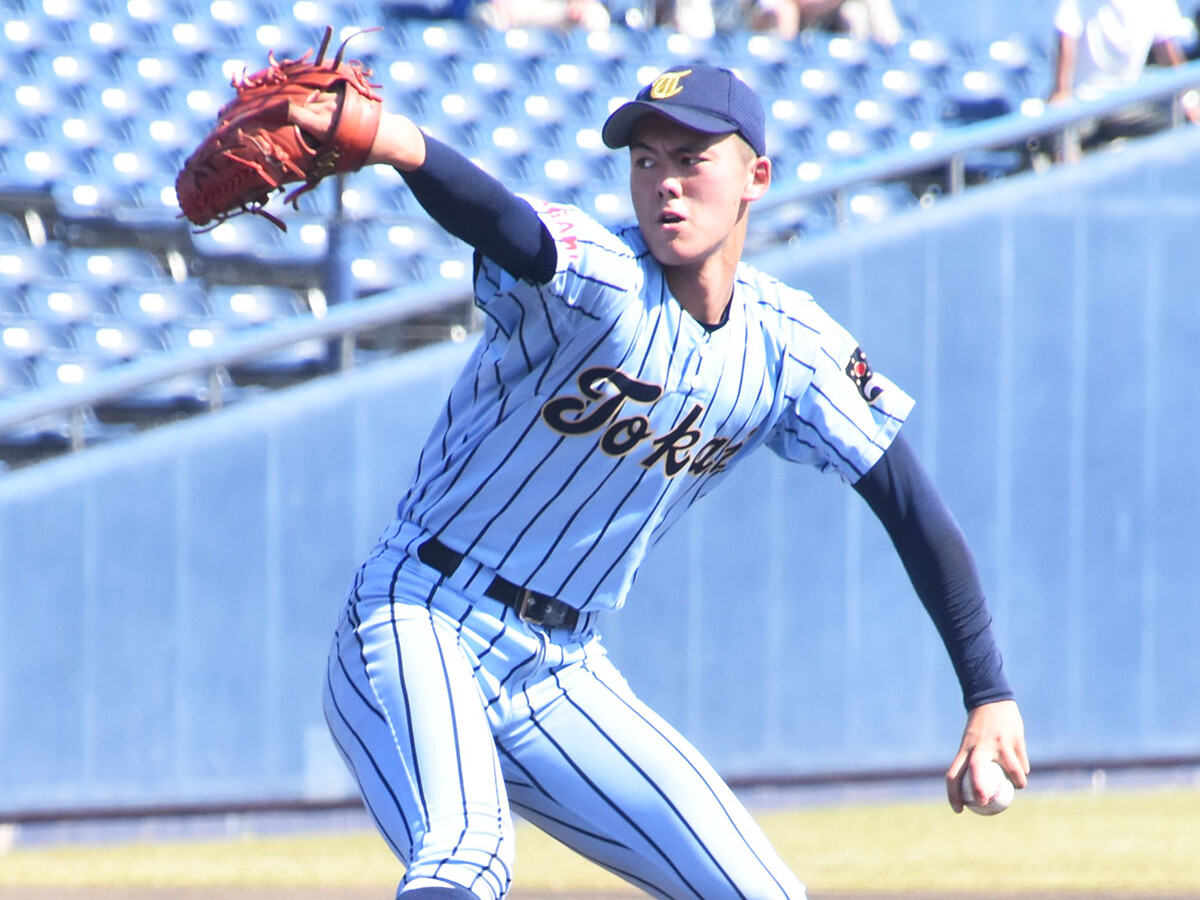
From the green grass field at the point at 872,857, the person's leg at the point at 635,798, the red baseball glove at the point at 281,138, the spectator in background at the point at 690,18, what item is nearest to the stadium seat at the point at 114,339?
the green grass field at the point at 872,857

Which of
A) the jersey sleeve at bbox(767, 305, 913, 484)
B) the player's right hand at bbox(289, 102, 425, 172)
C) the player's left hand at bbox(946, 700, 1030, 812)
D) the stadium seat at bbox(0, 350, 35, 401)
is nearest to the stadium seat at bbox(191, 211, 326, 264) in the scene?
the stadium seat at bbox(0, 350, 35, 401)

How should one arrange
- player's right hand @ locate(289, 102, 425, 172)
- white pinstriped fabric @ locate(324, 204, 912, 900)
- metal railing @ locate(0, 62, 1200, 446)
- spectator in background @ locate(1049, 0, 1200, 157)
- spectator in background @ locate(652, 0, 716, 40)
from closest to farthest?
player's right hand @ locate(289, 102, 425, 172) → white pinstriped fabric @ locate(324, 204, 912, 900) → metal railing @ locate(0, 62, 1200, 446) → spectator in background @ locate(1049, 0, 1200, 157) → spectator in background @ locate(652, 0, 716, 40)

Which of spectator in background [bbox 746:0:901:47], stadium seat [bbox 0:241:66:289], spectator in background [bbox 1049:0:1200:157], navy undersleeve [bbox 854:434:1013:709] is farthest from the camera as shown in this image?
spectator in background [bbox 746:0:901:47]

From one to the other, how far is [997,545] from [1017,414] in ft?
1.91

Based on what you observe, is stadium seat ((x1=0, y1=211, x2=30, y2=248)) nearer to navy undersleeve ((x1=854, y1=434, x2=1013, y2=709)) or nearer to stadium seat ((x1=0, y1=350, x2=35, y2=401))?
stadium seat ((x1=0, y1=350, x2=35, y2=401))

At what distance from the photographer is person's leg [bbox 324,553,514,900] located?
260 centimetres

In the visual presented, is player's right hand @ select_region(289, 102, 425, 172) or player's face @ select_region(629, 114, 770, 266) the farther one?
player's face @ select_region(629, 114, 770, 266)

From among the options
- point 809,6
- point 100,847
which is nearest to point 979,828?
point 100,847

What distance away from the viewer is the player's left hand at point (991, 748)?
9.57ft

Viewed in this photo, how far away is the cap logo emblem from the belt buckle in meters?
0.81

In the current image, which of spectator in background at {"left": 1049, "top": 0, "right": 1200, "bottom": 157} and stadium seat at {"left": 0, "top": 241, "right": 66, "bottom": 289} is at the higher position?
spectator in background at {"left": 1049, "top": 0, "right": 1200, "bottom": 157}

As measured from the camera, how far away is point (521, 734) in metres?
2.91

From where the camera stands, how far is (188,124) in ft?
29.0

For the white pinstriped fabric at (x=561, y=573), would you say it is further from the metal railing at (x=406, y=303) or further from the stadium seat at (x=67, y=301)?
the stadium seat at (x=67, y=301)
